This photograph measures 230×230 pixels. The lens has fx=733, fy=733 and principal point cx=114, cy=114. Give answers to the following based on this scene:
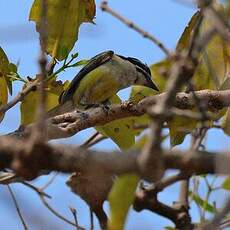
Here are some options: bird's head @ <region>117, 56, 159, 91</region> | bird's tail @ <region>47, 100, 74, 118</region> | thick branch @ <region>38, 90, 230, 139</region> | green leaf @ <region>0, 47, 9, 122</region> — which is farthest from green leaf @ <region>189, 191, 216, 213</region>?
bird's head @ <region>117, 56, 159, 91</region>

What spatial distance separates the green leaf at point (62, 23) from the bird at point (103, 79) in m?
0.99

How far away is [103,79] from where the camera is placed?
5.00 meters

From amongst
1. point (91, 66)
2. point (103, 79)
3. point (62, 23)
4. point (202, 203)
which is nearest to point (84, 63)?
point (62, 23)

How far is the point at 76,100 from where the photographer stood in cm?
471

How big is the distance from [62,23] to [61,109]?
2.23ft

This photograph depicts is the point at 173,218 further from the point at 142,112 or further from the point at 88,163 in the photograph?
the point at 88,163

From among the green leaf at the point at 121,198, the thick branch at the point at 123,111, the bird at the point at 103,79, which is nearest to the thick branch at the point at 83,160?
the green leaf at the point at 121,198

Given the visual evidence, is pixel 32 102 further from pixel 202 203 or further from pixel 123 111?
pixel 202 203

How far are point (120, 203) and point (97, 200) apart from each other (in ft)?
3.93

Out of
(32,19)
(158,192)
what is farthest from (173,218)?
(32,19)

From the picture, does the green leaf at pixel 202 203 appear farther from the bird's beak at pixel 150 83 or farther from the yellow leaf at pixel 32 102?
the yellow leaf at pixel 32 102

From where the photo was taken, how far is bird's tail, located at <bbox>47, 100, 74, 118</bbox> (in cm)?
373

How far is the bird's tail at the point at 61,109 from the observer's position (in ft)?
12.2

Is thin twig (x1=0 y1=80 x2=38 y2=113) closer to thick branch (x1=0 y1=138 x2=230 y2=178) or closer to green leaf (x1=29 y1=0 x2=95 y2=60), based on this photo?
green leaf (x1=29 y1=0 x2=95 y2=60)
